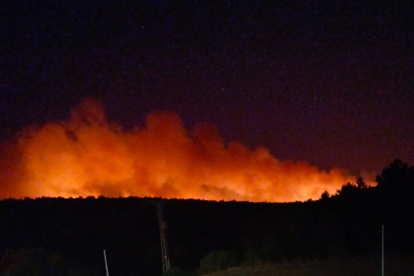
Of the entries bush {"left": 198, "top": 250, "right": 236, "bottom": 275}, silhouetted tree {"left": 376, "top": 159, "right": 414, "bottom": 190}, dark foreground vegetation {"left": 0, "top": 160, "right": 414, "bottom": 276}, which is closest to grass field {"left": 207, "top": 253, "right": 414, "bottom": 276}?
dark foreground vegetation {"left": 0, "top": 160, "right": 414, "bottom": 276}

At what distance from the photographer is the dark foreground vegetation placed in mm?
30906

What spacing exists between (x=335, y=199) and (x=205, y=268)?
13.0 meters

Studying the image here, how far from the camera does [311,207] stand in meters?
38.9

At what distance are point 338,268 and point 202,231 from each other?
48.7 m

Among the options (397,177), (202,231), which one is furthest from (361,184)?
(202,231)

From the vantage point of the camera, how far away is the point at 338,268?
21.9 meters

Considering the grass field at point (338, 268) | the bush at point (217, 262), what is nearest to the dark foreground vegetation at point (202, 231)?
the bush at point (217, 262)

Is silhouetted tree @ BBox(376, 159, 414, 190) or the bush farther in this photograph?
silhouetted tree @ BBox(376, 159, 414, 190)

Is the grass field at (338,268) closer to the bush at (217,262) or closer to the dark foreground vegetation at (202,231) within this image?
the dark foreground vegetation at (202,231)

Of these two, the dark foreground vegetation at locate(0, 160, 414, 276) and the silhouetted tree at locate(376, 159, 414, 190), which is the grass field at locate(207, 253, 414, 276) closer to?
the dark foreground vegetation at locate(0, 160, 414, 276)

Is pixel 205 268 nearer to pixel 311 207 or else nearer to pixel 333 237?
pixel 333 237

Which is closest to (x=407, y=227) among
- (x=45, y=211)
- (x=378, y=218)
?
(x=378, y=218)

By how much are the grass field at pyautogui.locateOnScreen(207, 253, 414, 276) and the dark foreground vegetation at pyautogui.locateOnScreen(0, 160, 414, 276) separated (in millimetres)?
1246

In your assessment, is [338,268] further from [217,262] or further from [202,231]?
[202,231]
